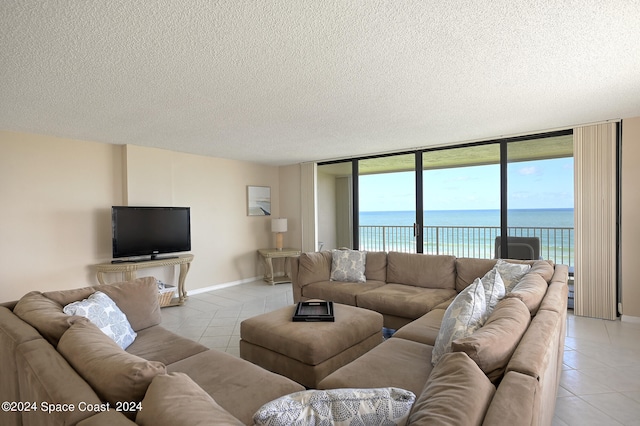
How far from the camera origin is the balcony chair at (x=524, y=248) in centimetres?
465

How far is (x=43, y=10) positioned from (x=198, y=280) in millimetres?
4544

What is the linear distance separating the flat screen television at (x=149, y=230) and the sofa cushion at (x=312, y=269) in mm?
1992

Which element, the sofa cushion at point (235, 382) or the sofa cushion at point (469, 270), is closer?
the sofa cushion at point (235, 382)

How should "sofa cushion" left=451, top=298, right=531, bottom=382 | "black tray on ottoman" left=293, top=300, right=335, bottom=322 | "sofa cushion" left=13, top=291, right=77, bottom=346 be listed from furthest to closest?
"black tray on ottoman" left=293, top=300, right=335, bottom=322 < "sofa cushion" left=13, top=291, right=77, bottom=346 < "sofa cushion" left=451, top=298, right=531, bottom=382

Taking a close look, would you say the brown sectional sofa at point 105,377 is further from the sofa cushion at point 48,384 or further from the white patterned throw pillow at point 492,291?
the white patterned throw pillow at point 492,291

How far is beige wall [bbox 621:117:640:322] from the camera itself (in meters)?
3.69

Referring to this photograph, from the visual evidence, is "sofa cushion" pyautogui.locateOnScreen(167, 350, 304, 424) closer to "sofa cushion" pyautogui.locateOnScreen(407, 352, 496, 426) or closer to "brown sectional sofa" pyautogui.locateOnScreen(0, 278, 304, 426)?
"brown sectional sofa" pyautogui.locateOnScreen(0, 278, 304, 426)

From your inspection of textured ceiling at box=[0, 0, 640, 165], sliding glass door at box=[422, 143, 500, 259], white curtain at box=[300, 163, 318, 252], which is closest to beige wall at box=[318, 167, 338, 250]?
Result: white curtain at box=[300, 163, 318, 252]

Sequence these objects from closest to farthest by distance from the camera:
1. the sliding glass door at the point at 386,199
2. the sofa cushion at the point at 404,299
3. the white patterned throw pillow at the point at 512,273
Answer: the white patterned throw pillow at the point at 512,273 → the sofa cushion at the point at 404,299 → the sliding glass door at the point at 386,199

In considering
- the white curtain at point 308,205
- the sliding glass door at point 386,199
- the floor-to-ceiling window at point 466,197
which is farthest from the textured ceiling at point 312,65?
the sliding glass door at point 386,199

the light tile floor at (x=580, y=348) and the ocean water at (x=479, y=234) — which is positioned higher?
the ocean water at (x=479, y=234)

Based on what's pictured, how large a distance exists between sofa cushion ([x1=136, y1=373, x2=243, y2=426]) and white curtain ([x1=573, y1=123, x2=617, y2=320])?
179 inches

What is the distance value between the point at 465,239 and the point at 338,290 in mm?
4102

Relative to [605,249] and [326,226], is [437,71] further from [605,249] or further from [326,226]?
[326,226]
